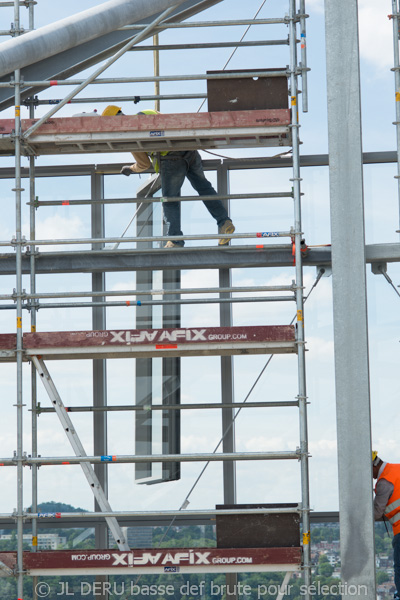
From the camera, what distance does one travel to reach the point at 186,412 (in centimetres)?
1003

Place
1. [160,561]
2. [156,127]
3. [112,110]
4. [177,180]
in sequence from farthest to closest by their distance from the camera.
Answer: [177,180] < [112,110] < [156,127] < [160,561]

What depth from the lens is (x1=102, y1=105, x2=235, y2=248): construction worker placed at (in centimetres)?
972

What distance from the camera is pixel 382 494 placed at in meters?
9.21

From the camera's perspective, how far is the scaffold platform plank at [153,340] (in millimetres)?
8648

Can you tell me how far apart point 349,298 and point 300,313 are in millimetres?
444

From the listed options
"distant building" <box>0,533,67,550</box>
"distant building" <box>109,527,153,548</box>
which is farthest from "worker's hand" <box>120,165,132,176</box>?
"distant building" <box>0,533,67,550</box>

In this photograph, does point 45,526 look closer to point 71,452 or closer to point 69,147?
point 71,452

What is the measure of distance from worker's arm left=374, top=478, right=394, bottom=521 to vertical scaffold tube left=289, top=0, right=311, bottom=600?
1020mm

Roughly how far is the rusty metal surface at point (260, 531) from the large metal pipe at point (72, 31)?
4325mm

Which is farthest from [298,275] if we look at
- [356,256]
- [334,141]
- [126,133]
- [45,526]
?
[45,526]

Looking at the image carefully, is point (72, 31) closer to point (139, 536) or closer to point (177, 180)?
point (177, 180)

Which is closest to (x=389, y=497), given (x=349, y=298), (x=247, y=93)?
(x=349, y=298)

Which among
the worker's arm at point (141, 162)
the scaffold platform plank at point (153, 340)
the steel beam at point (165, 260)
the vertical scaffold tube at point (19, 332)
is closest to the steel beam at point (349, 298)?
the scaffold platform plank at point (153, 340)

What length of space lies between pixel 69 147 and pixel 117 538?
11.8 ft
